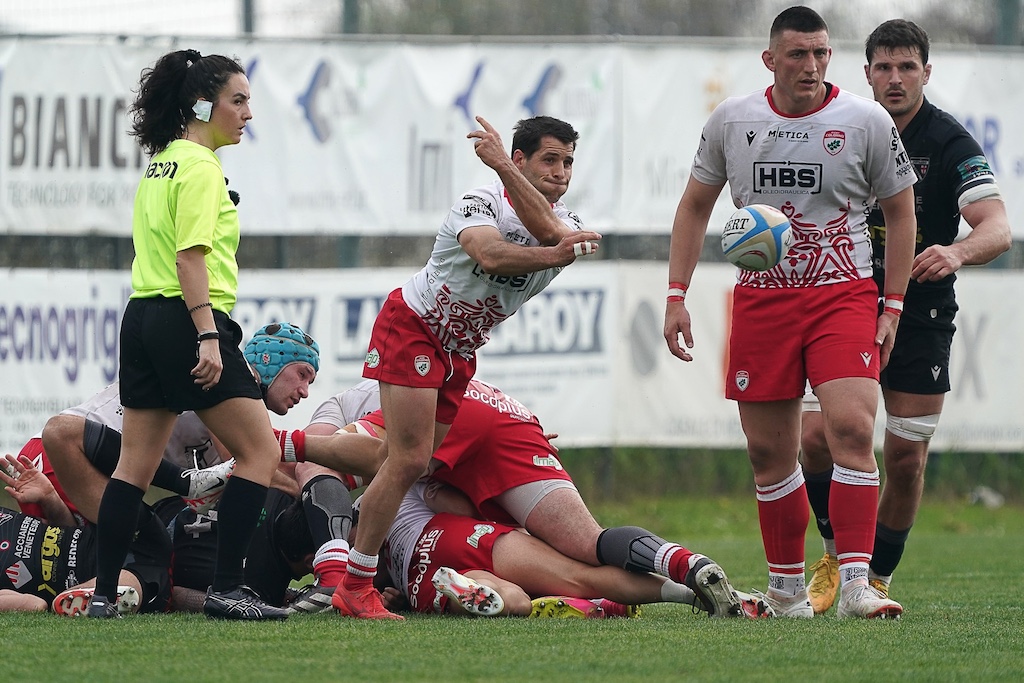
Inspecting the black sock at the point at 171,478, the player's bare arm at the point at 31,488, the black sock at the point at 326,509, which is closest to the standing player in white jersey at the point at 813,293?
the black sock at the point at 326,509

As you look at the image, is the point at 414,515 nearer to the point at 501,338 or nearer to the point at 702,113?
the point at 501,338

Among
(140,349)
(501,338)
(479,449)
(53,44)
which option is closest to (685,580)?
(479,449)

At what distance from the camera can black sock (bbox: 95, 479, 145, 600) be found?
476 centimetres

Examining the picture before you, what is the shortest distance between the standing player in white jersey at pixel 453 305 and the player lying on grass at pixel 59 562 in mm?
756

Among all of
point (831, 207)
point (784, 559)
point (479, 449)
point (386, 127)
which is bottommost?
point (784, 559)

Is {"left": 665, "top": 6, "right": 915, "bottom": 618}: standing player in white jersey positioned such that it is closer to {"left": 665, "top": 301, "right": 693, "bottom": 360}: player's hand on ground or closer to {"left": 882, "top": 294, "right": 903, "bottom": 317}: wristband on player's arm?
{"left": 882, "top": 294, "right": 903, "bottom": 317}: wristband on player's arm

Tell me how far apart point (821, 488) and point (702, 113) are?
5354mm

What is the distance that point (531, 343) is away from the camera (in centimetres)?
1029

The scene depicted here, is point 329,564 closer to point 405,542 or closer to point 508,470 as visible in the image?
point 405,542

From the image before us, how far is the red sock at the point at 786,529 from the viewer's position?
17.2ft

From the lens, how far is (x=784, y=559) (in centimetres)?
525

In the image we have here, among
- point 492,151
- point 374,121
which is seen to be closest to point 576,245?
point 492,151

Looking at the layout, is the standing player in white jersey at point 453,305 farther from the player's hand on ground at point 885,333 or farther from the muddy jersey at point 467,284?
the player's hand on ground at point 885,333

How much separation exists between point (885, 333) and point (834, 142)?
2.38ft
